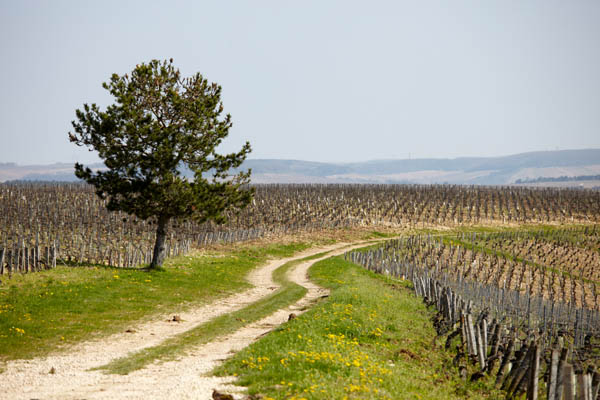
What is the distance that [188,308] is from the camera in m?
23.4

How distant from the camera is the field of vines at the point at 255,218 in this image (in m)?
45.2

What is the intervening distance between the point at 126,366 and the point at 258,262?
30.3 metres

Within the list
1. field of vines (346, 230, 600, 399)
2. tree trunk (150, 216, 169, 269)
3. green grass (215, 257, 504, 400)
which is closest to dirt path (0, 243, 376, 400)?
green grass (215, 257, 504, 400)

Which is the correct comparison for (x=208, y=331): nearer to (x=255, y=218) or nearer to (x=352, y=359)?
(x=352, y=359)

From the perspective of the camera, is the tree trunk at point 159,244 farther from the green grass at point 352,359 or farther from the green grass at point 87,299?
the green grass at point 352,359

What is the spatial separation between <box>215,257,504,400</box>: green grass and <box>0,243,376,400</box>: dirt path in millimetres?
1065

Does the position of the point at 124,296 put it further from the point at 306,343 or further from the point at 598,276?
the point at 598,276

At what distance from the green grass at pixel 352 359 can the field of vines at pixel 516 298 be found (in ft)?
4.19

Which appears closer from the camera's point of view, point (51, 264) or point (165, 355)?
point (165, 355)

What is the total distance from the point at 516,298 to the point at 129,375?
28.3 meters

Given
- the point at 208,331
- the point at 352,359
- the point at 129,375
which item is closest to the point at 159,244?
the point at 208,331

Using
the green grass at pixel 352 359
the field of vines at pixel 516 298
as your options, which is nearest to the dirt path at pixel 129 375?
the green grass at pixel 352 359

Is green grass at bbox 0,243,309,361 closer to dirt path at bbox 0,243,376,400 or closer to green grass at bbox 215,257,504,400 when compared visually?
dirt path at bbox 0,243,376,400

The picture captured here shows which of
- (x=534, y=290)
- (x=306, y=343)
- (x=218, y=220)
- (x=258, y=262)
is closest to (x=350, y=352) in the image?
(x=306, y=343)
